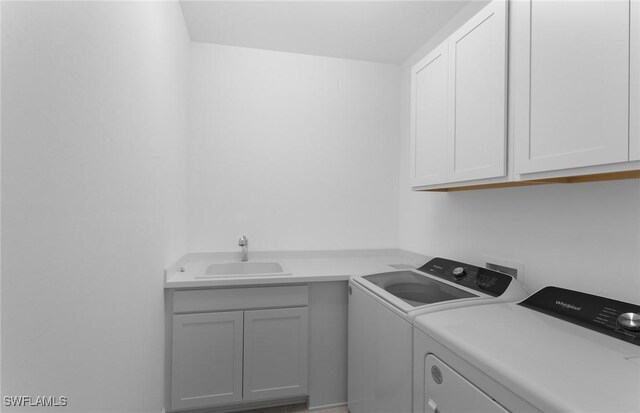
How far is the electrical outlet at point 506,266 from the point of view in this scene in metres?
1.48

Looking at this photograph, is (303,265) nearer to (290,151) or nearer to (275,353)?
(275,353)

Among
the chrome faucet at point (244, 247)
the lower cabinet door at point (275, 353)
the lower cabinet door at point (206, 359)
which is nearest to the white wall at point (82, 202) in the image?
the lower cabinet door at point (206, 359)

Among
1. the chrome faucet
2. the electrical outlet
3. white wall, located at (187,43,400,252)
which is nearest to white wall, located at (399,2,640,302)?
the electrical outlet

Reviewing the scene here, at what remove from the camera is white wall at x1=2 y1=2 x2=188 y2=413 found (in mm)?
611

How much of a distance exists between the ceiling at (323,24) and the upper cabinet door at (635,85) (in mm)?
1344

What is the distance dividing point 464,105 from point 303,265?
4.91ft

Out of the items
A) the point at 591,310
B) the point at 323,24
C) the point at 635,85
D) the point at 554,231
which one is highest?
the point at 323,24

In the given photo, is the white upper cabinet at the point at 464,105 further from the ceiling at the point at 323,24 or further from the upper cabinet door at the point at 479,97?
the ceiling at the point at 323,24

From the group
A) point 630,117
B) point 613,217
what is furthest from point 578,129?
point 613,217

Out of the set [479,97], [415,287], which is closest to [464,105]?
[479,97]

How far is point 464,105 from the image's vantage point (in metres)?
1.48

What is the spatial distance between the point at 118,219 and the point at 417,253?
2051 millimetres

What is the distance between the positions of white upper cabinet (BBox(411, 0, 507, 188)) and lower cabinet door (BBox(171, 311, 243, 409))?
1.51 meters

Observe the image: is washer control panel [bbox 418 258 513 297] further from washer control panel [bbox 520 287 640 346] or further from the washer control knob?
the washer control knob
